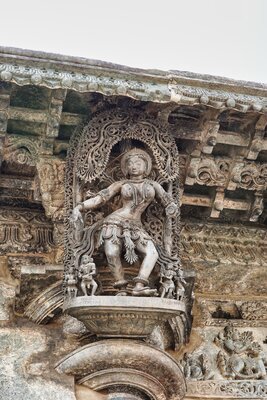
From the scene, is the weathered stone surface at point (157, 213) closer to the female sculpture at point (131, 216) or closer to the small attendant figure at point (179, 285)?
the female sculpture at point (131, 216)

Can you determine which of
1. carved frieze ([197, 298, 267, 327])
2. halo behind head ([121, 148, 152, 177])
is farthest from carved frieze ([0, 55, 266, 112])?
carved frieze ([197, 298, 267, 327])

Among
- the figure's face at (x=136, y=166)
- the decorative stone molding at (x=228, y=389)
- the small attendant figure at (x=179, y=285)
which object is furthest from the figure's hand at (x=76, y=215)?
the decorative stone molding at (x=228, y=389)

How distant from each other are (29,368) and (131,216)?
1297 mm

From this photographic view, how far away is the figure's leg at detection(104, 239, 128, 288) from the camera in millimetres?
4348

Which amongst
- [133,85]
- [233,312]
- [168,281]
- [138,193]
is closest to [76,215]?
[138,193]

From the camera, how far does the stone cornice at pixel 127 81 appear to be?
435cm

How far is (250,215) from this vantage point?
5.55 m

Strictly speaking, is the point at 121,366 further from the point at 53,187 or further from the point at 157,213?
the point at 53,187

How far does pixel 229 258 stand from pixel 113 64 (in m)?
1.99

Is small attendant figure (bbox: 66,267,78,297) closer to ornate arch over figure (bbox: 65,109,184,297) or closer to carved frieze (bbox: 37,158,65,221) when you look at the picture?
ornate arch over figure (bbox: 65,109,184,297)

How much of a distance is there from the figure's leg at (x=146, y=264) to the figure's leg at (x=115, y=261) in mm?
107

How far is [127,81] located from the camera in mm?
4570

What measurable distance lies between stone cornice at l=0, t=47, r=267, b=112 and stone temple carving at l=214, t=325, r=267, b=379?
185 centimetres

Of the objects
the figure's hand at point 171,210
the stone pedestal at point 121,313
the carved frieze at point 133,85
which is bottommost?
the stone pedestal at point 121,313
